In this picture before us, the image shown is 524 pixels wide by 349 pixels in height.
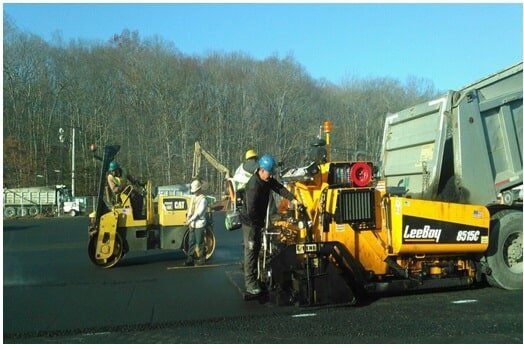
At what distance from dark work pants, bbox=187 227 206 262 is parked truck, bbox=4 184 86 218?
26592 mm

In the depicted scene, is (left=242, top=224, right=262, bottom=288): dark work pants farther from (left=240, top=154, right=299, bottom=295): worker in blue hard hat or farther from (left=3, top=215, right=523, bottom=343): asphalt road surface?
(left=3, top=215, right=523, bottom=343): asphalt road surface

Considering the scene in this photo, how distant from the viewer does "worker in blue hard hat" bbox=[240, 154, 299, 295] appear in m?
6.58

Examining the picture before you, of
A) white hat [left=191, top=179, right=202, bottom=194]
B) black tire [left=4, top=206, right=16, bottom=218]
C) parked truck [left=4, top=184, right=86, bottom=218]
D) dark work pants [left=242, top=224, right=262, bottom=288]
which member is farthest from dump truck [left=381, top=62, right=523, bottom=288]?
black tire [left=4, top=206, right=16, bottom=218]

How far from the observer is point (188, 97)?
3838cm

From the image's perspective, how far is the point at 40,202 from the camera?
36281mm

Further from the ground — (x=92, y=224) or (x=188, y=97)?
(x=188, y=97)

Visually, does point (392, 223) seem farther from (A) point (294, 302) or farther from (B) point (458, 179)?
(A) point (294, 302)

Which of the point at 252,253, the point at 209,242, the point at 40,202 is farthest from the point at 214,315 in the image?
the point at 40,202

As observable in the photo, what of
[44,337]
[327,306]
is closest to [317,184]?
[327,306]

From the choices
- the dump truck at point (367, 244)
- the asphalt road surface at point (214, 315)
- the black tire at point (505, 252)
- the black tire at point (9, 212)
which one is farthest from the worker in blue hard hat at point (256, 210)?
the black tire at point (9, 212)

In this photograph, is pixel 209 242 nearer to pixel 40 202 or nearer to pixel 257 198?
pixel 257 198

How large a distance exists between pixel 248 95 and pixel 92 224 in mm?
24093

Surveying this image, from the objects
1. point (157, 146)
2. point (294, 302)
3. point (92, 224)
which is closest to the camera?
point (294, 302)

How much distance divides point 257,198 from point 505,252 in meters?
3.38
